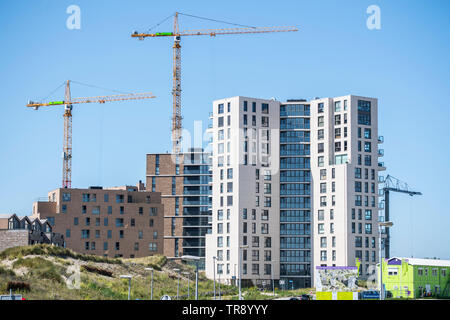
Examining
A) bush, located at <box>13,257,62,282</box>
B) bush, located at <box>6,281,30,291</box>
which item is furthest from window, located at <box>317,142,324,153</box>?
bush, located at <box>6,281,30,291</box>

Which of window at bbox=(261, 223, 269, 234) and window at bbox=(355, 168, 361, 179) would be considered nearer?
window at bbox=(355, 168, 361, 179)

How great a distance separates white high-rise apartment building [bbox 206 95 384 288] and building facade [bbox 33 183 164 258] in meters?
23.4

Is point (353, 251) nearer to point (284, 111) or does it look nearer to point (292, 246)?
point (292, 246)

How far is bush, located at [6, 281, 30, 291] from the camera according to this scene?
7629cm

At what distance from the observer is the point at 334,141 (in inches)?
6339

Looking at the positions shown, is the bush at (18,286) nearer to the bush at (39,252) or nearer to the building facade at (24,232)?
the bush at (39,252)

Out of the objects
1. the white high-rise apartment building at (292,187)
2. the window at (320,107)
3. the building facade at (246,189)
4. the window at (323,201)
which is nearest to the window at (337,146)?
the white high-rise apartment building at (292,187)

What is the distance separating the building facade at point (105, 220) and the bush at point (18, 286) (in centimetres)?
8825

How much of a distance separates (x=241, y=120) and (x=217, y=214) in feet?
72.6

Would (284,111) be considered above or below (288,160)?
above

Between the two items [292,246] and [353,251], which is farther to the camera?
[292,246]

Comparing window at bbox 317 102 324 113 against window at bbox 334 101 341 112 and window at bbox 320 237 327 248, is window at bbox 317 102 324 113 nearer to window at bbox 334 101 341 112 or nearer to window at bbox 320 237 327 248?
window at bbox 334 101 341 112

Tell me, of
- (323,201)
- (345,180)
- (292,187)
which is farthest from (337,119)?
(323,201)
